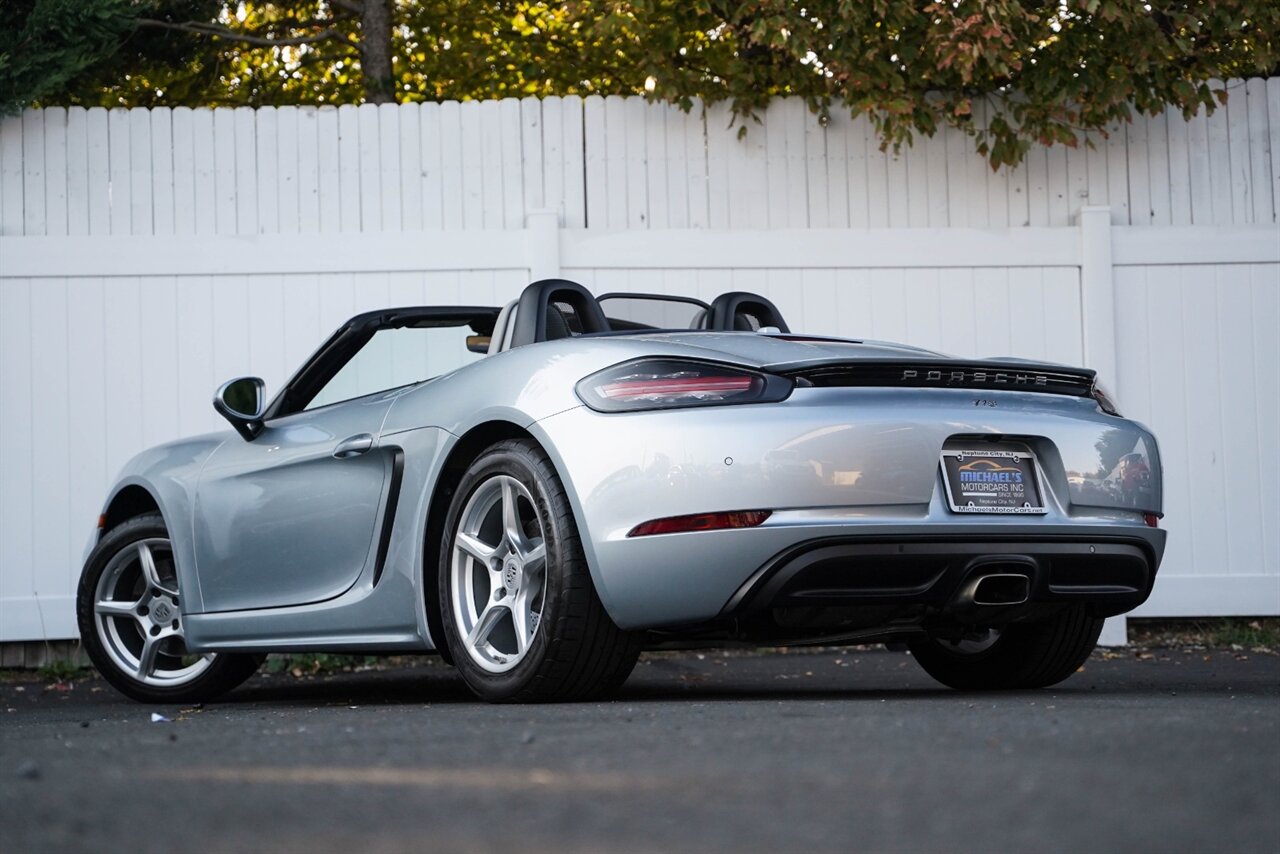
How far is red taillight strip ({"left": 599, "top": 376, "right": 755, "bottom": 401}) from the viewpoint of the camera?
14.2 ft

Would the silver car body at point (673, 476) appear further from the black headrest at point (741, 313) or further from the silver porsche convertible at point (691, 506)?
the black headrest at point (741, 313)

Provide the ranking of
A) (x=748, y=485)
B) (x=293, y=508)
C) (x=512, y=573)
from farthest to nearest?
(x=293, y=508) → (x=512, y=573) → (x=748, y=485)

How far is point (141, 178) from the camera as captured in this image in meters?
8.65

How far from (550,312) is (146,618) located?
2.30 metres

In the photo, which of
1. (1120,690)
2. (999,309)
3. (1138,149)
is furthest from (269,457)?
(1138,149)

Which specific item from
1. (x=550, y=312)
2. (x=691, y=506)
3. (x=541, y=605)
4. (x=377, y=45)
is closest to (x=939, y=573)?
(x=691, y=506)

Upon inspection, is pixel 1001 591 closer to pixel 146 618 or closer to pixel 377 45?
pixel 146 618

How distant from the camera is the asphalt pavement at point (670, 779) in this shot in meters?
2.38

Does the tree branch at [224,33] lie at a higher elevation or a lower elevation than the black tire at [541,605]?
higher

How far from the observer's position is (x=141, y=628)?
6352 mm

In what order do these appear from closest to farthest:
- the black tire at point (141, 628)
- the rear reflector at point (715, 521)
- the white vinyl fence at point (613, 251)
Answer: the rear reflector at point (715, 521) < the black tire at point (141, 628) < the white vinyl fence at point (613, 251)

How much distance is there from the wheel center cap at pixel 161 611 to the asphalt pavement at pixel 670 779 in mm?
1893

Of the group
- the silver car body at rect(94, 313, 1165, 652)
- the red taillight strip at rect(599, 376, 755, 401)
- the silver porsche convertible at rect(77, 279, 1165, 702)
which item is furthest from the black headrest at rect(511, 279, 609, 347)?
the red taillight strip at rect(599, 376, 755, 401)

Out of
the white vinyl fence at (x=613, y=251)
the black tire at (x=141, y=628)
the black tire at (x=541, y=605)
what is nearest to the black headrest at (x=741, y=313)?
the black tire at (x=541, y=605)
